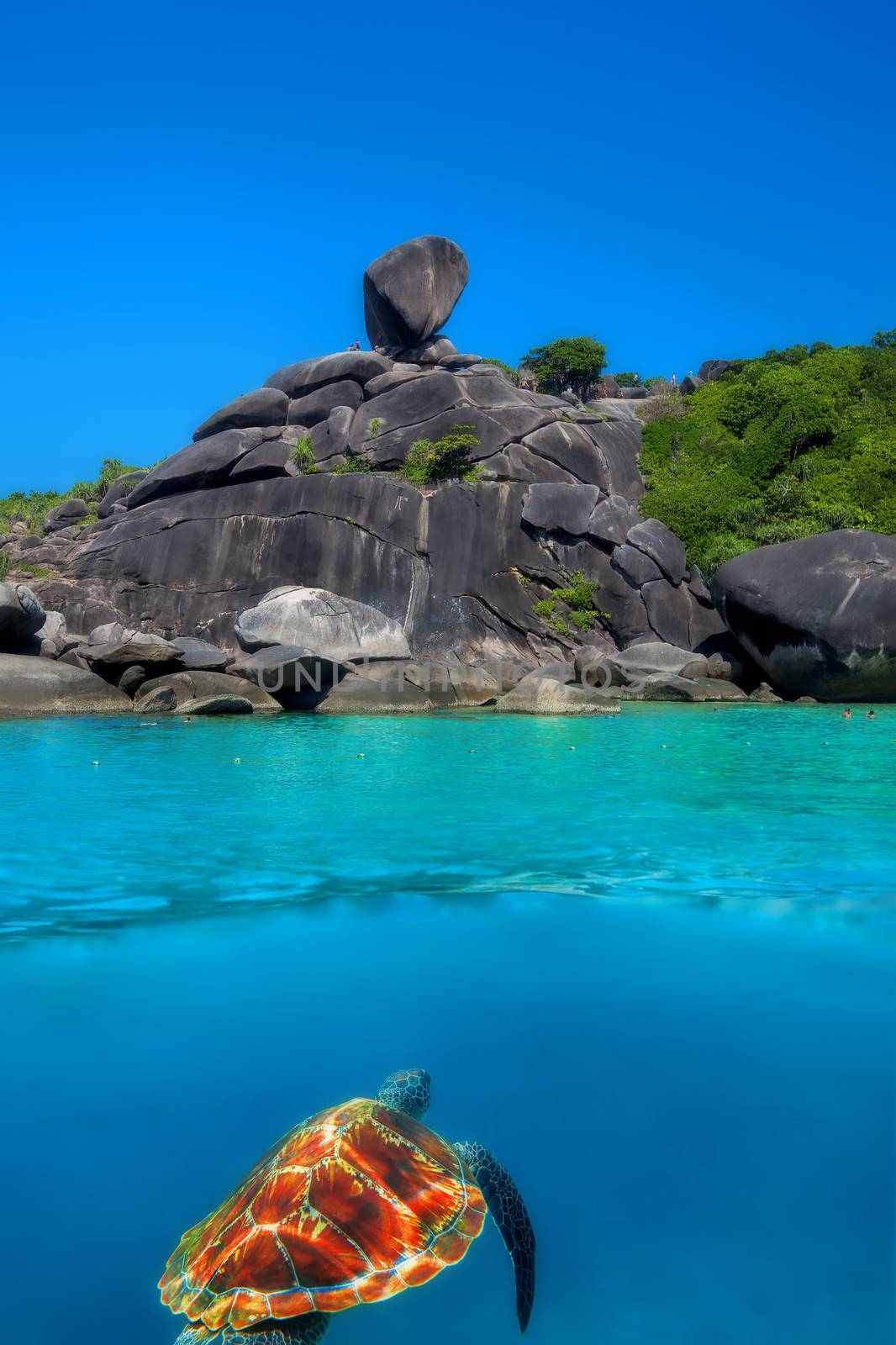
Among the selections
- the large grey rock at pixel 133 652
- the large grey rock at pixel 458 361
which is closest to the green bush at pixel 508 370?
the large grey rock at pixel 458 361

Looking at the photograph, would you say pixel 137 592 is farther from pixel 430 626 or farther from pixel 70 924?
pixel 70 924

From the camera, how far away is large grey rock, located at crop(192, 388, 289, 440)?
31.5 metres

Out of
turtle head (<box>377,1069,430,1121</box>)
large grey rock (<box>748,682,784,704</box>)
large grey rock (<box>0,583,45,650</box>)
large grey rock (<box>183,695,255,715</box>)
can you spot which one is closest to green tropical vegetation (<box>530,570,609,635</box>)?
large grey rock (<box>748,682,784,704</box>)

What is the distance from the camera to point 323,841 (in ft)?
19.7

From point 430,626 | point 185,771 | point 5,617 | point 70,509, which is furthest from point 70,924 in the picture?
point 70,509

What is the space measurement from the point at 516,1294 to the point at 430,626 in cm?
2441

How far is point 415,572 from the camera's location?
86.7 ft

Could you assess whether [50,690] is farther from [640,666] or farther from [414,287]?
[414,287]

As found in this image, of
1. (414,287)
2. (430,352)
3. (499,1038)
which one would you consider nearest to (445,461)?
(430,352)

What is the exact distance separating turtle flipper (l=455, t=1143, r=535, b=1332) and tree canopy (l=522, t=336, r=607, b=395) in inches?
1558

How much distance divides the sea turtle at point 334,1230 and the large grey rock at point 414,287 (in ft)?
114

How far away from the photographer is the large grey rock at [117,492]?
3236 cm

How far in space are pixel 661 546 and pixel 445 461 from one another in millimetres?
6834

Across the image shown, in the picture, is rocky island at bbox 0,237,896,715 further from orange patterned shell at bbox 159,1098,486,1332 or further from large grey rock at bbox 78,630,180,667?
orange patterned shell at bbox 159,1098,486,1332
